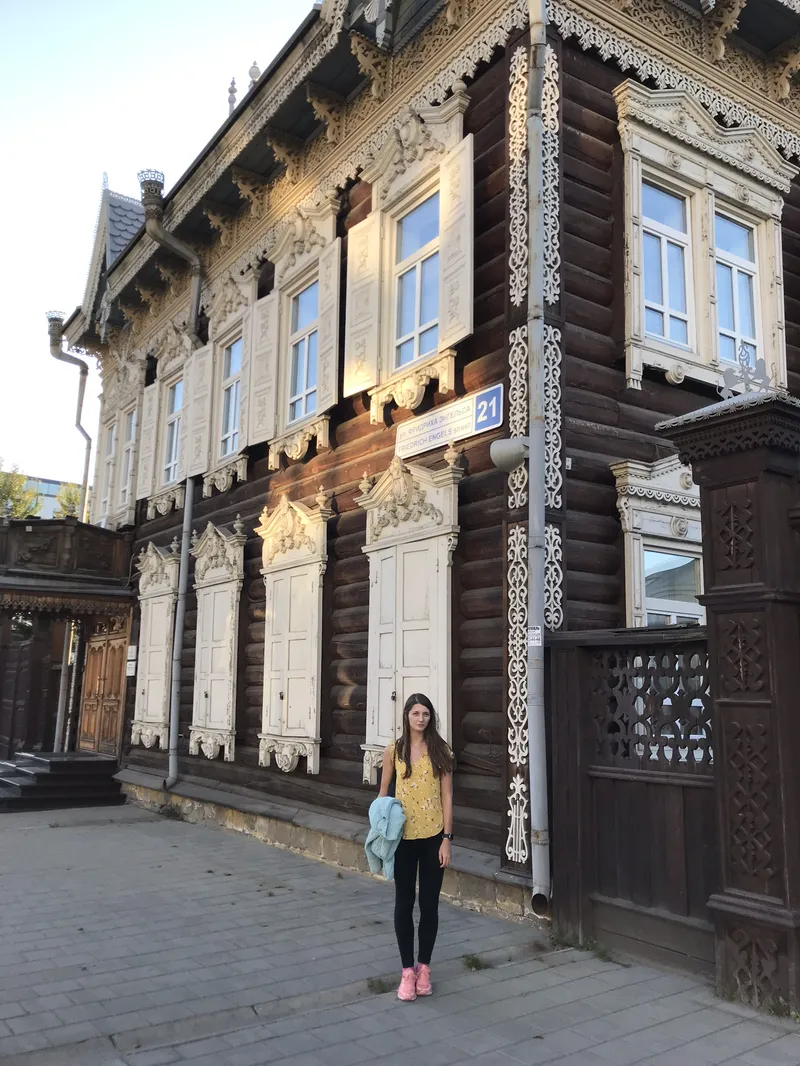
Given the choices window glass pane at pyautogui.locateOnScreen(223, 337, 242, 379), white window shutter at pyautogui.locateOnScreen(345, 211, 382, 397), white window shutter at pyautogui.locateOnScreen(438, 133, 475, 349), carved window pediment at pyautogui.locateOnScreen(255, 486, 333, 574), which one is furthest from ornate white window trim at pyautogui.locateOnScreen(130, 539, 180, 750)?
white window shutter at pyautogui.locateOnScreen(438, 133, 475, 349)

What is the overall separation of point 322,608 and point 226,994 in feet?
15.1

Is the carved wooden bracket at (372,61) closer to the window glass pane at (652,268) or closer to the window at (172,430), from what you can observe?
the window glass pane at (652,268)

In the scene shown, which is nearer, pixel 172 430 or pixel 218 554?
pixel 218 554

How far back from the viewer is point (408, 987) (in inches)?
172

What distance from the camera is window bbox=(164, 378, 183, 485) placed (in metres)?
13.2

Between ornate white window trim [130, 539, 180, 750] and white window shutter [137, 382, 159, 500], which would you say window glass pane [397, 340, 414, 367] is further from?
white window shutter [137, 382, 159, 500]

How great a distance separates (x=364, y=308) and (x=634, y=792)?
5289 mm

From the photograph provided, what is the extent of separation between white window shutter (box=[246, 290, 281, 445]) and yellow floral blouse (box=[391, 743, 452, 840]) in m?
6.14

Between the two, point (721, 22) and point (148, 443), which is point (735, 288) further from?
point (148, 443)

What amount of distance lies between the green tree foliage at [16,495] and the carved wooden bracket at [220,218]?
52.0 ft

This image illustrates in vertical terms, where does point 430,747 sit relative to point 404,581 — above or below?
below

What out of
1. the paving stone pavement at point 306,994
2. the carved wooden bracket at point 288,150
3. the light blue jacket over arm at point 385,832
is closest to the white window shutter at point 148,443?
the carved wooden bracket at point 288,150

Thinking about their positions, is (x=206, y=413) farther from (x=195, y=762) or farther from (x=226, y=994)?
(x=226, y=994)

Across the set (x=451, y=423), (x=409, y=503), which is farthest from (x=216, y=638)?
(x=451, y=423)
